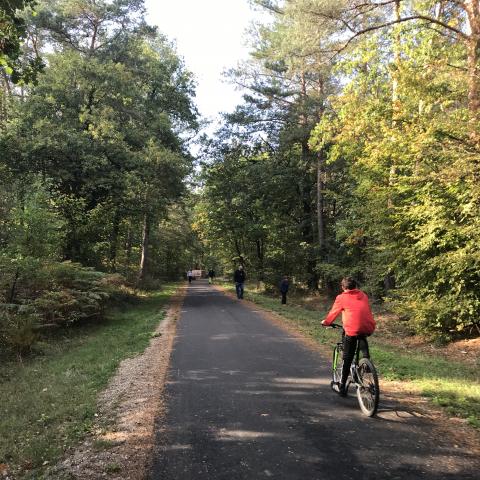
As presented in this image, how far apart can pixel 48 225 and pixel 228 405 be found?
11219 mm

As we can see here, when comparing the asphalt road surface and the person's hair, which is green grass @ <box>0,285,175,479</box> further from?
the person's hair

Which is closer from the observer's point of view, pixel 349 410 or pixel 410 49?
pixel 349 410

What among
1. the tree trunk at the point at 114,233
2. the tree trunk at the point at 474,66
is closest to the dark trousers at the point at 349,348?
the tree trunk at the point at 474,66

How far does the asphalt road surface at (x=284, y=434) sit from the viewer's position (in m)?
4.38

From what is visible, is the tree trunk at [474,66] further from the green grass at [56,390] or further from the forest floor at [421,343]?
the green grass at [56,390]

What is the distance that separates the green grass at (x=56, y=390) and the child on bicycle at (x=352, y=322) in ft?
12.2

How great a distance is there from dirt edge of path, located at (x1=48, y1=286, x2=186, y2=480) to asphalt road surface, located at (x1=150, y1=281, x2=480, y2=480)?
0.20m

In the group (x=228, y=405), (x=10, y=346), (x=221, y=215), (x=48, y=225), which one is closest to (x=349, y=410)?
(x=228, y=405)

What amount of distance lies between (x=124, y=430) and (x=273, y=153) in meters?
26.2

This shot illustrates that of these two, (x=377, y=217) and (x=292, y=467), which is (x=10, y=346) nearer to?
(x=292, y=467)

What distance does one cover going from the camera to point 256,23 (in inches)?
1000

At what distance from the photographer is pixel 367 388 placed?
5.96 metres

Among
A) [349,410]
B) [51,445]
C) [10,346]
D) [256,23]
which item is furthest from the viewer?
[256,23]

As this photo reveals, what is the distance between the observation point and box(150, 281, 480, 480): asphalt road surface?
4.38 metres
